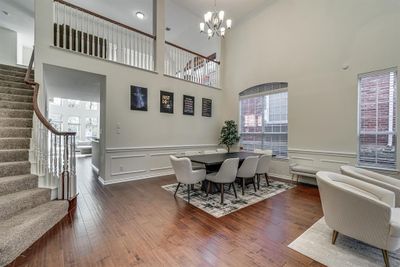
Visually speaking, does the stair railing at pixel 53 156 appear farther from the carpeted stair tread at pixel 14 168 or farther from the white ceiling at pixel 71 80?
the white ceiling at pixel 71 80

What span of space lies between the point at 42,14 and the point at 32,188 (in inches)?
133

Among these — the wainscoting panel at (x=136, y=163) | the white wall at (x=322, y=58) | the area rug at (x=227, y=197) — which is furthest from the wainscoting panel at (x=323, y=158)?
the wainscoting panel at (x=136, y=163)

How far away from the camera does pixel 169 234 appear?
88.8 inches

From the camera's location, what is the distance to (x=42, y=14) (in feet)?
11.7

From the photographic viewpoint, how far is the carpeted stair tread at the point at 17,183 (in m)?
2.38

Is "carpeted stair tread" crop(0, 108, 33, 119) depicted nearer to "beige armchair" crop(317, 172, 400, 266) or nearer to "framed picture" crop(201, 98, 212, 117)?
"framed picture" crop(201, 98, 212, 117)

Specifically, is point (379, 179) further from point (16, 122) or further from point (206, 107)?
point (16, 122)

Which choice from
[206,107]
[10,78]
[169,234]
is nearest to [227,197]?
[169,234]

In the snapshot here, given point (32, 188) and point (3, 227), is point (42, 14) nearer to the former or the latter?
point (32, 188)

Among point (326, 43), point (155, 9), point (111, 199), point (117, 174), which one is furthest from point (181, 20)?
point (111, 199)

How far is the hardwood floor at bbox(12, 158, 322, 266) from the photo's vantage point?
180 cm

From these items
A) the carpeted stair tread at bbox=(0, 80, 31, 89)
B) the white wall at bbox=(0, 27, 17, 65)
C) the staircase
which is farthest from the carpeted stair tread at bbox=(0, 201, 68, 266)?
the white wall at bbox=(0, 27, 17, 65)

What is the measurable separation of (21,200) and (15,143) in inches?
49.9

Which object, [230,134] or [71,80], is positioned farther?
[230,134]
